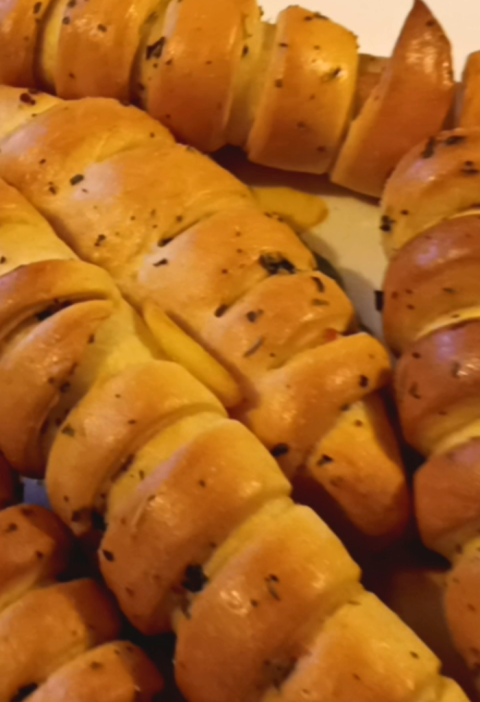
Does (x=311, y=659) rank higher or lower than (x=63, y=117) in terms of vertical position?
lower

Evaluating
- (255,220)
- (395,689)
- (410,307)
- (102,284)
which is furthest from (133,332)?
(395,689)

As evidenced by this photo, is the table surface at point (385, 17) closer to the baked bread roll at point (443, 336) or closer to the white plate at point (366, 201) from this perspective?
the white plate at point (366, 201)

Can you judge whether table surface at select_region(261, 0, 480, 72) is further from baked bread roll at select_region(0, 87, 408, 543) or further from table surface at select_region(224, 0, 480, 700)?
baked bread roll at select_region(0, 87, 408, 543)

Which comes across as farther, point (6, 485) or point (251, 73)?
point (251, 73)

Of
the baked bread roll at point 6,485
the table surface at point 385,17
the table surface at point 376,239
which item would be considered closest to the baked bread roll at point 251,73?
the table surface at point 376,239

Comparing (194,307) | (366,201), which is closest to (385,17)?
(366,201)

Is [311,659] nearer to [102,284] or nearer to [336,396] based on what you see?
[336,396]

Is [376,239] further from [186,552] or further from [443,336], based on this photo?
[186,552]
